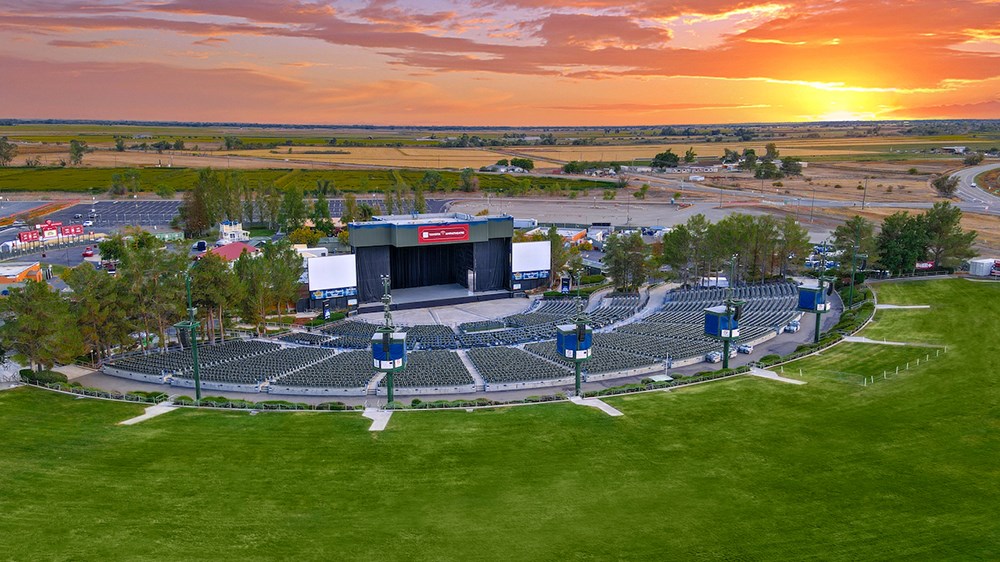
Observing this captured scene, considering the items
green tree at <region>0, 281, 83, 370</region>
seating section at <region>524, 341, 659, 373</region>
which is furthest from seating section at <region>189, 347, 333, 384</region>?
seating section at <region>524, 341, 659, 373</region>

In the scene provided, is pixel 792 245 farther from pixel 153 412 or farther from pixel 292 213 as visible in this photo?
pixel 292 213

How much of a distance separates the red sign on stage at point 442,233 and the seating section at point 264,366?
2436 centimetres

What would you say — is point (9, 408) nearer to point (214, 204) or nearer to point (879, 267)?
point (879, 267)

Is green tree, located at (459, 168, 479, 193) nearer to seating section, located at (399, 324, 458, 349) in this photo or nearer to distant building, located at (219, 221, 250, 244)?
distant building, located at (219, 221, 250, 244)

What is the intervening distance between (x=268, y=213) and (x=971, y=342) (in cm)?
12083

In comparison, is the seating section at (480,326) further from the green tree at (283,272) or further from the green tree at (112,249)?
the green tree at (112,249)

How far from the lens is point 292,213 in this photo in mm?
121625

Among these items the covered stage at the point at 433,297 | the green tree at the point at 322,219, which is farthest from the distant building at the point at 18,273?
the green tree at the point at 322,219

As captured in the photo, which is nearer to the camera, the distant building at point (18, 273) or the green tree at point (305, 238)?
the distant building at point (18, 273)

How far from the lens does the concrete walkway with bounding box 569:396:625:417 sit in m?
36.2

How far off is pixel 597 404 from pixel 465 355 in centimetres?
1697

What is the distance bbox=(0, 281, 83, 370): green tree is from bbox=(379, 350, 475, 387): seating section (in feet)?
72.0

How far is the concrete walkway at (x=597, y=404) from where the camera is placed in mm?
36219

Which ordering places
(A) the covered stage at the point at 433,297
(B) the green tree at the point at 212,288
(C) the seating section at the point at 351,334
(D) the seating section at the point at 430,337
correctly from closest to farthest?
1. (B) the green tree at the point at 212,288
2. (D) the seating section at the point at 430,337
3. (C) the seating section at the point at 351,334
4. (A) the covered stage at the point at 433,297
